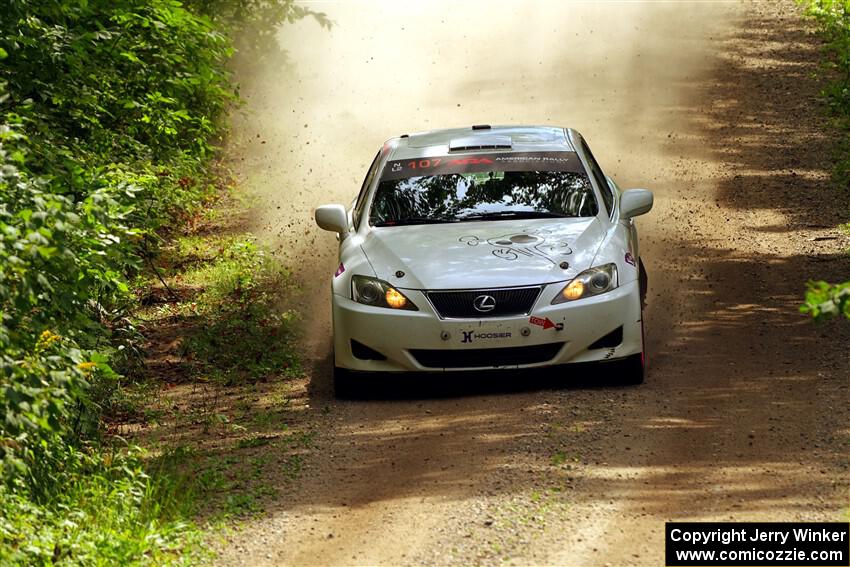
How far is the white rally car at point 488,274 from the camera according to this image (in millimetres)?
9195

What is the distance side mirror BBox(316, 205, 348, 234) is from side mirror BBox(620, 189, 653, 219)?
2312 mm

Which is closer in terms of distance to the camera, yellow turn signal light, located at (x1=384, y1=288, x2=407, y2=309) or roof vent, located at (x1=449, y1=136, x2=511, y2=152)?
yellow turn signal light, located at (x1=384, y1=288, x2=407, y2=309)

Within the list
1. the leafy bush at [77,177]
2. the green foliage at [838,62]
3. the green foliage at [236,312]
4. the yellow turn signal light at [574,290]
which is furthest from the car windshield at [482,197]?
the green foliage at [838,62]

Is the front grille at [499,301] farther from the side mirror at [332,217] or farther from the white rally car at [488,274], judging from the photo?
the side mirror at [332,217]

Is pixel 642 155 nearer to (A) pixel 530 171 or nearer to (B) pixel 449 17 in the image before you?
(A) pixel 530 171

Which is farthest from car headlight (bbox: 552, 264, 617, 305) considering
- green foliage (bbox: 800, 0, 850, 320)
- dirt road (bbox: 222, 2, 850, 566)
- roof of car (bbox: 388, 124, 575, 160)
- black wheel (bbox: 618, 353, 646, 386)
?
green foliage (bbox: 800, 0, 850, 320)

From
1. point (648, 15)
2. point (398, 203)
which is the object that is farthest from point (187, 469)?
point (648, 15)

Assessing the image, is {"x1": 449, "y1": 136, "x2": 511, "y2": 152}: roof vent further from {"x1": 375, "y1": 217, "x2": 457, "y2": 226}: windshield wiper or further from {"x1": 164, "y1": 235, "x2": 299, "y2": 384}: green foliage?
{"x1": 164, "y1": 235, "x2": 299, "y2": 384}: green foliage

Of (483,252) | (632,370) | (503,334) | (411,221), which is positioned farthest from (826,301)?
(411,221)

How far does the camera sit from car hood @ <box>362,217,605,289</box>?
927cm

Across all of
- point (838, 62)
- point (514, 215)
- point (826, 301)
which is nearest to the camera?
point (826, 301)

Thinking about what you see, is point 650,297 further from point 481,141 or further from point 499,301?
point 499,301

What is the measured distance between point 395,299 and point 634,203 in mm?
2300

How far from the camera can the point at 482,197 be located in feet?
34.5
